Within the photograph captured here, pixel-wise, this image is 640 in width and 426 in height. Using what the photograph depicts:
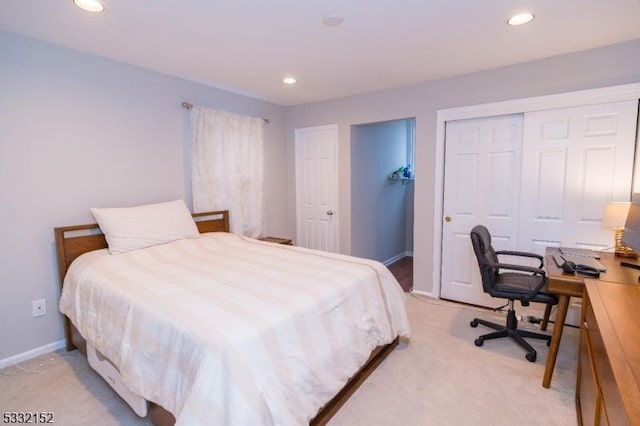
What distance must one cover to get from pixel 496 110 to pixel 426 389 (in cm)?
251

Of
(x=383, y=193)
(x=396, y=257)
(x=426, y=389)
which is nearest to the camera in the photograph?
(x=426, y=389)

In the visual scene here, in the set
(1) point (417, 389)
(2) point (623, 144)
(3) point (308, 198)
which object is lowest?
(1) point (417, 389)

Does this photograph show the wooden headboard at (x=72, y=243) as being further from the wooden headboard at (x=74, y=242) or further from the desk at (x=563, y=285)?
the desk at (x=563, y=285)

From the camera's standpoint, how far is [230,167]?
3611 millimetres

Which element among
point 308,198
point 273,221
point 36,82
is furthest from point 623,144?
point 36,82

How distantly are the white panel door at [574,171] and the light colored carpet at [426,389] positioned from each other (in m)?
0.91

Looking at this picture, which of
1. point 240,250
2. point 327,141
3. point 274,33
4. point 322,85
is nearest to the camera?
point 274,33

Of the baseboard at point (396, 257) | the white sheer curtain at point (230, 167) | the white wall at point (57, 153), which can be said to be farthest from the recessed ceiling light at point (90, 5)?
the baseboard at point (396, 257)

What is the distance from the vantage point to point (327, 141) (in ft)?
13.5

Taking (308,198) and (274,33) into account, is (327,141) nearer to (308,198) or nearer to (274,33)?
(308,198)

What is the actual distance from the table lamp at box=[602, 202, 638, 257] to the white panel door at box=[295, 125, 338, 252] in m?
2.64

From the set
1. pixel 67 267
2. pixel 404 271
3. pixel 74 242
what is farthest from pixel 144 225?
pixel 404 271

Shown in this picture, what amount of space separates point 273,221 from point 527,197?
9.72 feet

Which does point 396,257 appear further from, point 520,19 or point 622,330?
point 622,330
